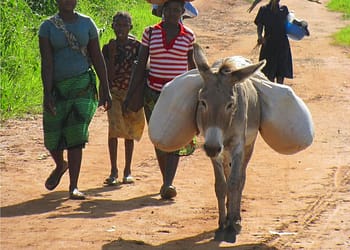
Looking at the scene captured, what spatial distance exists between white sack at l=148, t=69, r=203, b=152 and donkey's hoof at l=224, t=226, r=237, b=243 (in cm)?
88

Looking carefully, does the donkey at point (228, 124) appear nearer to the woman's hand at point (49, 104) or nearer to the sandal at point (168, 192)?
the sandal at point (168, 192)

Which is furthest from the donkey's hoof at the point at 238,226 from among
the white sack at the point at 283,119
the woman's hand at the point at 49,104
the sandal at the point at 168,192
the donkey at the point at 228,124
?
the woman's hand at the point at 49,104

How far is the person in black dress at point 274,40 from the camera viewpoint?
12422 millimetres

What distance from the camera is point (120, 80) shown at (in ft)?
28.7

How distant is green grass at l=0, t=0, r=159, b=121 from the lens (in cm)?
1189

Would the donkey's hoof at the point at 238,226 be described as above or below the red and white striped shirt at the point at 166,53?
below

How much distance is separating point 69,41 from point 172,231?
1908 millimetres

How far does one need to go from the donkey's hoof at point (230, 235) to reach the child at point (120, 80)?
229cm

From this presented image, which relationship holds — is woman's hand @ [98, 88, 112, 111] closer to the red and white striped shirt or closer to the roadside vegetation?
the red and white striped shirt

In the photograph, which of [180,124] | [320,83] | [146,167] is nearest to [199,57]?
[180,124]

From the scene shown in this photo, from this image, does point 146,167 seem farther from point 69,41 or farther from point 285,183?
point 69,41

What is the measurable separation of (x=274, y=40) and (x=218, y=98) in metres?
6.30

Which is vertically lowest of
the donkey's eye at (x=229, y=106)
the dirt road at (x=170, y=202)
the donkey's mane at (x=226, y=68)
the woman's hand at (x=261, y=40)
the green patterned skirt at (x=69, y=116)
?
the dirt road at (x=170, y=202)

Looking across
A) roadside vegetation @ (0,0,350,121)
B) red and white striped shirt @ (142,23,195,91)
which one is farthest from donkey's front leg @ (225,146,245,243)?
roadside vegetation @ (0,0,350,121)
